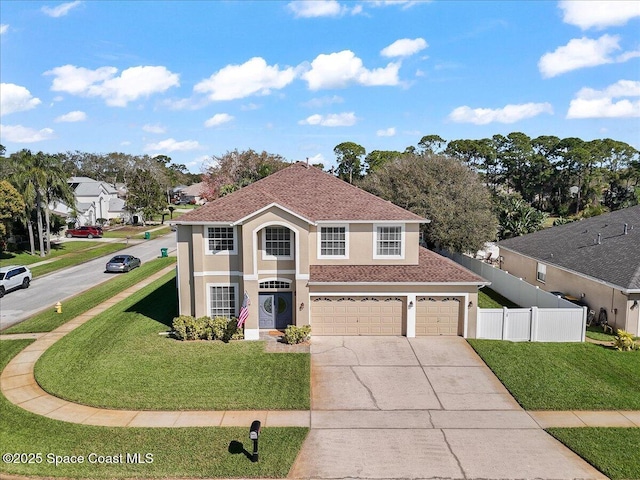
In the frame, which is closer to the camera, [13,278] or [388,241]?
[388,241]

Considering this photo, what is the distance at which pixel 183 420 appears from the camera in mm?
13742

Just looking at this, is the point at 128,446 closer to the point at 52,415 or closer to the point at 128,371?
the point at 52,415

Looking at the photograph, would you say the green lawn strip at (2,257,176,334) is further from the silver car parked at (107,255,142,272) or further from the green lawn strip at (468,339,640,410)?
the green lawn strip at (468,339,640,410)

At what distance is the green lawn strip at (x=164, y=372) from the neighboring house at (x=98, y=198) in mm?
53786

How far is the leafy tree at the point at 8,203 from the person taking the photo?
129 feet

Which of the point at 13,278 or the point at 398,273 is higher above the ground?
the point at 398,273

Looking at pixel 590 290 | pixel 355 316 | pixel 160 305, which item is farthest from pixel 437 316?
pixel 160 305

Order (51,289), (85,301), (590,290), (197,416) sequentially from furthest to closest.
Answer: (51,289) → (85,301) → (590,290) → (197,416)

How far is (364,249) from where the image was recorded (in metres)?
22.8

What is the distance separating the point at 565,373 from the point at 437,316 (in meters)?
5.82

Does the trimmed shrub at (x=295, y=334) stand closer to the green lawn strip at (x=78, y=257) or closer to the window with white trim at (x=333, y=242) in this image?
the window with white trim at (x=333, y=242)

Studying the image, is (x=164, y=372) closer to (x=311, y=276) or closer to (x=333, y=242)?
(x=311, y=276)

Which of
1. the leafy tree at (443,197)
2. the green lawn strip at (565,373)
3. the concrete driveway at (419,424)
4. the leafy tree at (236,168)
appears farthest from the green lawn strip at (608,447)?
the leafy tree at (236,168)

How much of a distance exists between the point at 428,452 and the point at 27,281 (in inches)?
1243
